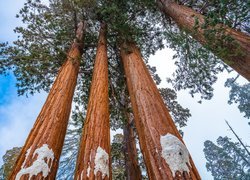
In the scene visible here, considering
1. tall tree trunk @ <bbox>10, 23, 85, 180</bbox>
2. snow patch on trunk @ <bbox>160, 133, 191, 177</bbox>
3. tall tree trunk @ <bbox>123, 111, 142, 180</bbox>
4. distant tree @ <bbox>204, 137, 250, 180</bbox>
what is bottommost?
snow patch on trunk @ <bbox>160, 133, 191, 177</bbox>

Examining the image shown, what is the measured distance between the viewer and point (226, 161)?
86.7 ft

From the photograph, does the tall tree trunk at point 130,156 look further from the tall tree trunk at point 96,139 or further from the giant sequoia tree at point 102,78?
the tall tree trunk at point 96,139

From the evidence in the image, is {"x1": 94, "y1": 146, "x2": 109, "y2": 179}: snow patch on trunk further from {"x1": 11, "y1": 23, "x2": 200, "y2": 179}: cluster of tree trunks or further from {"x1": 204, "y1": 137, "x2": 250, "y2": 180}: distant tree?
{"x1": 204, "y1": 137, "x2": 250, "y2": 180}: distant tree

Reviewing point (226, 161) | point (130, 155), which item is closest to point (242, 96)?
point (226, 161)

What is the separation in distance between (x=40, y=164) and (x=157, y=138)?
59.3 inches

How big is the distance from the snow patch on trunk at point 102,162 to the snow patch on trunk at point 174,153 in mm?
722

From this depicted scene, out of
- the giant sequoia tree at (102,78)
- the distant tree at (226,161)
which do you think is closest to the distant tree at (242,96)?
the distant tree at (226,161)

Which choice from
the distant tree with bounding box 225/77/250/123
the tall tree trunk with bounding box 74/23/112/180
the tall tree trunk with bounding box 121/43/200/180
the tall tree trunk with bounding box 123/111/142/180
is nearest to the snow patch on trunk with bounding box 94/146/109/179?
the tall tree trunk with bounding box 74/23/112/180

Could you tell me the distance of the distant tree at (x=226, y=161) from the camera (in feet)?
85.5

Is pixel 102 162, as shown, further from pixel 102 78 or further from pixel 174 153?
pixel 102 78

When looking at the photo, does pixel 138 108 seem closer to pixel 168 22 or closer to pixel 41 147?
pixel 41 147

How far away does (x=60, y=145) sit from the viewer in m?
2.86

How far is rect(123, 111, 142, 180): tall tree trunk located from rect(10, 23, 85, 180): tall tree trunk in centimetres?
361

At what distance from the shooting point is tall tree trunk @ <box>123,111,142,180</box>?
6.26 m
